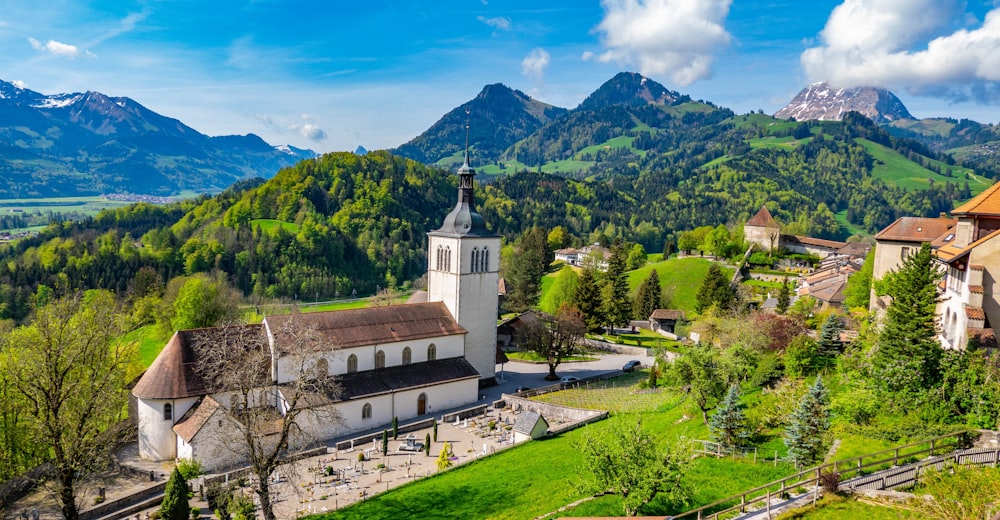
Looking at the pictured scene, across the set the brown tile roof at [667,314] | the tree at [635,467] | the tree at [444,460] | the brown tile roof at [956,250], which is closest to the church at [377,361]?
the tree at [444,460]

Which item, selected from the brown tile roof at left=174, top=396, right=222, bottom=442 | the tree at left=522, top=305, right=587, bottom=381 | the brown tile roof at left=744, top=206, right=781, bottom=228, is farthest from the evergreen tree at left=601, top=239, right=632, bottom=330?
the brown tile roof at left=174, top=396, right=222, bottom=442

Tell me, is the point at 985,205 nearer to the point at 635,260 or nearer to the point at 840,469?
the point at 840,469

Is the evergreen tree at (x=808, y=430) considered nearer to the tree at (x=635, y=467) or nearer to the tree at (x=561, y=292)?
the tree at (x=635, y=467)

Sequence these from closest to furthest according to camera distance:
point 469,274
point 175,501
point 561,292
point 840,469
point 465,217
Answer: point 840,469
point 175,501
point 465,217
point 469,274
point 561,292

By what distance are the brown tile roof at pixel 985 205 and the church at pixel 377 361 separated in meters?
32.8

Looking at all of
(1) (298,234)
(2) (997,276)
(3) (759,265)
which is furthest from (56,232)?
(2) (997,276)

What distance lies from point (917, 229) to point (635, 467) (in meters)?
38.1

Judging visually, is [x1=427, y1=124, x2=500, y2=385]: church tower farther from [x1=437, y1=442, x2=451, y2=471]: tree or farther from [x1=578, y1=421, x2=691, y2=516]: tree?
[x1=578, y1=421, x2=691, y2=516]: tree

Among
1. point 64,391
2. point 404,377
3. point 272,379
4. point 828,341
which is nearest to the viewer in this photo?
point 64,391

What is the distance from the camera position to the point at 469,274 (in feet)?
168

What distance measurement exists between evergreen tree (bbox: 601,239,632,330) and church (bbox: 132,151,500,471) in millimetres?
26181

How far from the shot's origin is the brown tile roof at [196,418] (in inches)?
1362

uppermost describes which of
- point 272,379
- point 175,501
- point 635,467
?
point 635,467

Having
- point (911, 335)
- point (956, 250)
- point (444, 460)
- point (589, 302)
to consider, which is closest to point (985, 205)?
point (956, 250)
